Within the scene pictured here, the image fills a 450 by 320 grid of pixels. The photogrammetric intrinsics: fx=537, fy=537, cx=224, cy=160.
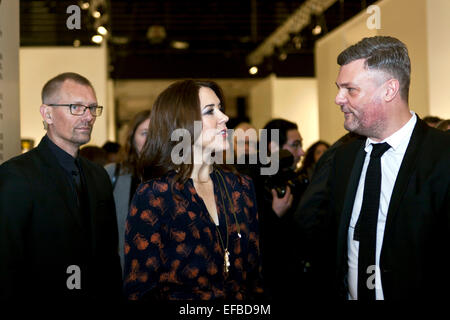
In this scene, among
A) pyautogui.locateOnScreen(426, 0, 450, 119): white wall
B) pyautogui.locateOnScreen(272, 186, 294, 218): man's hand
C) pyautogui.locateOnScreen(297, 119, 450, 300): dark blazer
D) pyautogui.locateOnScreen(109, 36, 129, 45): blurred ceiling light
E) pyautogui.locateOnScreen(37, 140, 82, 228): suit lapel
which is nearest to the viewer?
pyautogui.locateOnScreen(297, 119, 450, 300): dark blazer

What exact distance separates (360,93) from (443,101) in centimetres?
327

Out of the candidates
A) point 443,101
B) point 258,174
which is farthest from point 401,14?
point 258,174

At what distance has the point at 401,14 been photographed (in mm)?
5738

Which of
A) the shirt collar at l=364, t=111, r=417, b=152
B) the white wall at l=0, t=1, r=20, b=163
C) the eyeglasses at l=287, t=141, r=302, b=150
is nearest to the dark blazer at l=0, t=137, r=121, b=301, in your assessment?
the white wall at l=0, t=1, r=20, b=163

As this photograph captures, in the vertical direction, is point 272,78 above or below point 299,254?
above

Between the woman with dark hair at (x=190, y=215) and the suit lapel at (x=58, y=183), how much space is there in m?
0.47

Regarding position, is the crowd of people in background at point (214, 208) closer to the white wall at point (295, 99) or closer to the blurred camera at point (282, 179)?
the blurred camera at point (282, 179)

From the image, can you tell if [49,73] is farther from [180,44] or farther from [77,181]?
[77,181]

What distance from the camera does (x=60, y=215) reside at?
2545 millimetres

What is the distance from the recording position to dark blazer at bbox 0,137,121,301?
2377 millimetres

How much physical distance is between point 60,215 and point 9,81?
0.99 meters

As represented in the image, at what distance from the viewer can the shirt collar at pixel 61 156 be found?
278 centimetres

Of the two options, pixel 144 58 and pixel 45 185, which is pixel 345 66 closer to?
pixel 45 185

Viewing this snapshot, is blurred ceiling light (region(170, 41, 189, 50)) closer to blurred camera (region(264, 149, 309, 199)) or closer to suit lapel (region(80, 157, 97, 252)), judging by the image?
blurred camera (region(264, 149, 309, 199))
